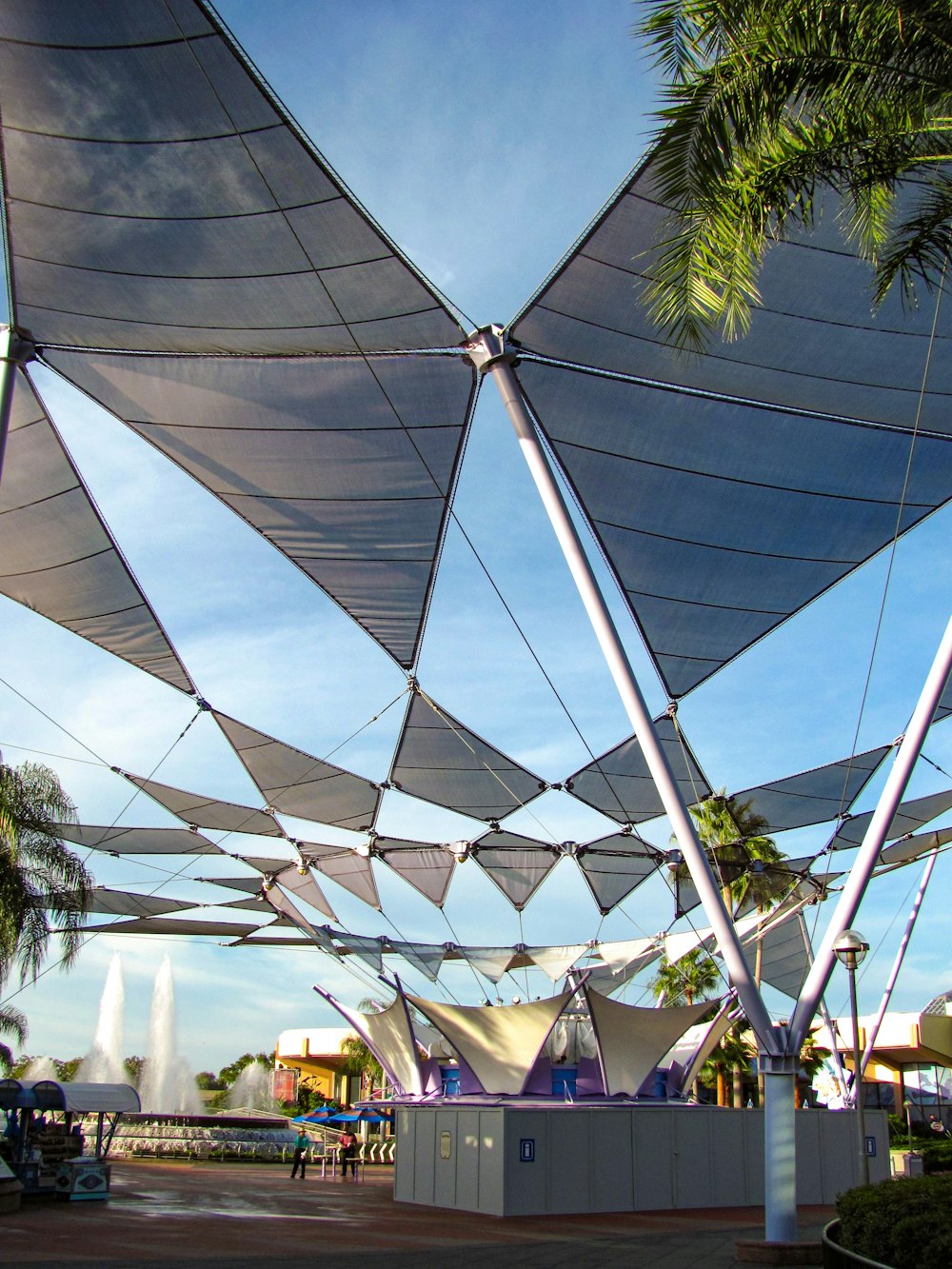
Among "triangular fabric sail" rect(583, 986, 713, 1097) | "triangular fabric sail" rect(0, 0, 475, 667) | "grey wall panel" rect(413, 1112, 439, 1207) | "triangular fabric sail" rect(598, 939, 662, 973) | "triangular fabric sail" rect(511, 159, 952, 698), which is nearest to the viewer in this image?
"triangular fabric sail" rect(0, 0, 475, 667)

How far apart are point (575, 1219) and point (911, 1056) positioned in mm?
48318

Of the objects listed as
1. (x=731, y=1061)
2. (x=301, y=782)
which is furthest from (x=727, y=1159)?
(x=731, y=1061)

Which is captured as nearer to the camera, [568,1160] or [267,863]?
[568,1160]

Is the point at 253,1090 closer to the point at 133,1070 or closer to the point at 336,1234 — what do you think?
the point at 133,1070

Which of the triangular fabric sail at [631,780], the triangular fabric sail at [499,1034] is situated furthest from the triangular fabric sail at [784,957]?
the triangular fabric sail at [499,1034]

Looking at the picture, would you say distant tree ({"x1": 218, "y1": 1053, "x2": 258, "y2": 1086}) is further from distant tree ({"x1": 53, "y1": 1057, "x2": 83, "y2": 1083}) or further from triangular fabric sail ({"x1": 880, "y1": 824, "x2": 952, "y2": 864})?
triangular fabric sail ({"x1": 880, "y1": 824, "x2": 952, "y2": 864})

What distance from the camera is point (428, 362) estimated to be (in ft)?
55.0

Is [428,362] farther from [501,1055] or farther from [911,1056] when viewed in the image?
[911,1056]

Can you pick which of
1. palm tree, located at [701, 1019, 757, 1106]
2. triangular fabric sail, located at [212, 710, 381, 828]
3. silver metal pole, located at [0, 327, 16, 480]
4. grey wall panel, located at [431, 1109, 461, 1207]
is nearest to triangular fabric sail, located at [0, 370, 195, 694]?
silver metal pole, located at [0, 327, 16, 480]

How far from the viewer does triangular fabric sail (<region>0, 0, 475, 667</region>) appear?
1195cm

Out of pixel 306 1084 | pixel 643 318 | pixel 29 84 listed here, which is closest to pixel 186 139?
pixel 29 84

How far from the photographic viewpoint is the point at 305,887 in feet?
125

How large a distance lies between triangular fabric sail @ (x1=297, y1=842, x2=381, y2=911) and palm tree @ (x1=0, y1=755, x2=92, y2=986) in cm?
853

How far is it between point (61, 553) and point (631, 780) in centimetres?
1595
